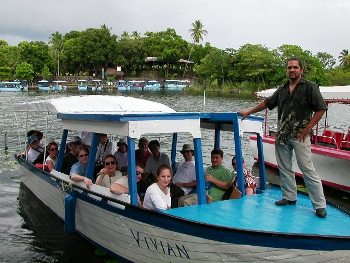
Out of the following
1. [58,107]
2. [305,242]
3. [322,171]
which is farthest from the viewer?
[322,171]

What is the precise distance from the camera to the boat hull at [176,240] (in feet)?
19.6

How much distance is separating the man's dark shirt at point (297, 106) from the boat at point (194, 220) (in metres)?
1.28

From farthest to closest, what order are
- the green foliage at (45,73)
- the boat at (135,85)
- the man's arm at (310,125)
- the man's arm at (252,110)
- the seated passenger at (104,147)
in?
the green foliage at (45,73) < the boat at (135,85) < the seated passenger at (104,147) < the man's arm at (252,110) < the man's arm at (310,125)

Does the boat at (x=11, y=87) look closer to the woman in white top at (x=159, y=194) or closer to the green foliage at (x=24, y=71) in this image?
the green foliage at (x=24, y=71)

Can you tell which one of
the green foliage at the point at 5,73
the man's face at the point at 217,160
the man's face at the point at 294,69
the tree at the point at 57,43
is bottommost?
the man's face at the point at 217,160

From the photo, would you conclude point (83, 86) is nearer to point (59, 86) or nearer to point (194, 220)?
point (59, 86)

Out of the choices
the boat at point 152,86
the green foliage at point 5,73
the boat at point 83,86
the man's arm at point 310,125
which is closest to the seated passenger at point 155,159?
the man's arm at point 310,125

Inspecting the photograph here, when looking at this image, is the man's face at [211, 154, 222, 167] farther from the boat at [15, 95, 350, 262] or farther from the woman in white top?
the woman in white top

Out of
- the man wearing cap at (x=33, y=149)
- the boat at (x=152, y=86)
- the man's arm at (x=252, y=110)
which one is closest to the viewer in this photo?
the man's arm at (x=252, y=110)

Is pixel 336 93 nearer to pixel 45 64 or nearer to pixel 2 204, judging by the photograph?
pixel 2 204

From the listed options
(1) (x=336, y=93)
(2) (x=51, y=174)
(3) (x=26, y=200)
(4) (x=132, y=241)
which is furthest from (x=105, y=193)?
(1) (x=336, y=93)

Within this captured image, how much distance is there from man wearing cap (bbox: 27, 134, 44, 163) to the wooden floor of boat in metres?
7.32

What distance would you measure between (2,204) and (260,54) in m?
71.3

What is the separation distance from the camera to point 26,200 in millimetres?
13688
